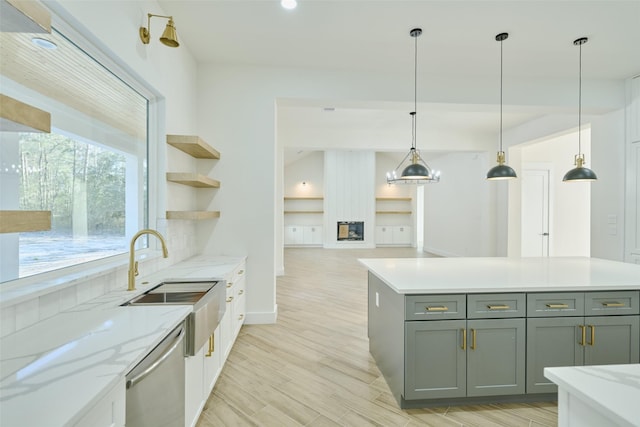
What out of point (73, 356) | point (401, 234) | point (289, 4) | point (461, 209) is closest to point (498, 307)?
point (73, 356)

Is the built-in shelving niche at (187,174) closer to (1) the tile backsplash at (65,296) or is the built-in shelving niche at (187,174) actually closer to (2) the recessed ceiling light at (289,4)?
(1) the tile backsplash at (65,296)

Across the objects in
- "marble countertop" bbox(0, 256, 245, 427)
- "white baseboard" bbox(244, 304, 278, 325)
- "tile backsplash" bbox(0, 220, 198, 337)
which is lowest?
"white baseboard" bbox(244, 304, 278, 325)

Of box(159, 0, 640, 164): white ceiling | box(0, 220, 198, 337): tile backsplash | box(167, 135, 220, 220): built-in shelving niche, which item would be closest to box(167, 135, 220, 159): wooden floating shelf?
box(167, 135, 220, 220): built-in shelving niche

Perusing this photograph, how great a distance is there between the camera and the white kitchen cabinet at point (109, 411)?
0.77m

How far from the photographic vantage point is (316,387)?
7.50 feet

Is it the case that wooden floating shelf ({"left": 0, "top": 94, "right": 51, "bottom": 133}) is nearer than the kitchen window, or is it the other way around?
wooden floating shelf ({"left": 0, "top": 94, "right": 51, "bottom": 133})

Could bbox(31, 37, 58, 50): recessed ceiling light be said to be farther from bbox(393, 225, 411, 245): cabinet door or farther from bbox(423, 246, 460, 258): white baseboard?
bbox(393, 225, 411, 245): cabinet door

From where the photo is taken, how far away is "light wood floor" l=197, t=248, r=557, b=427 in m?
1.94

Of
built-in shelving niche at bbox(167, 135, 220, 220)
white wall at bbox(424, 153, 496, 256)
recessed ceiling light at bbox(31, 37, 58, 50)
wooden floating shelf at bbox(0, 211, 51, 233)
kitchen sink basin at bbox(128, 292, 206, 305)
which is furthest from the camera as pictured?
white wall at bbox(424, 153, 496, 256)

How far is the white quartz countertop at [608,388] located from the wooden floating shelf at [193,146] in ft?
9.42

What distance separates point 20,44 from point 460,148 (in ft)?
22.2

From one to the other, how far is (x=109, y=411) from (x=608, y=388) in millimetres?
1463

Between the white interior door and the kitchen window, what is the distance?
7.06 meters

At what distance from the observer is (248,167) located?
3492 mm
